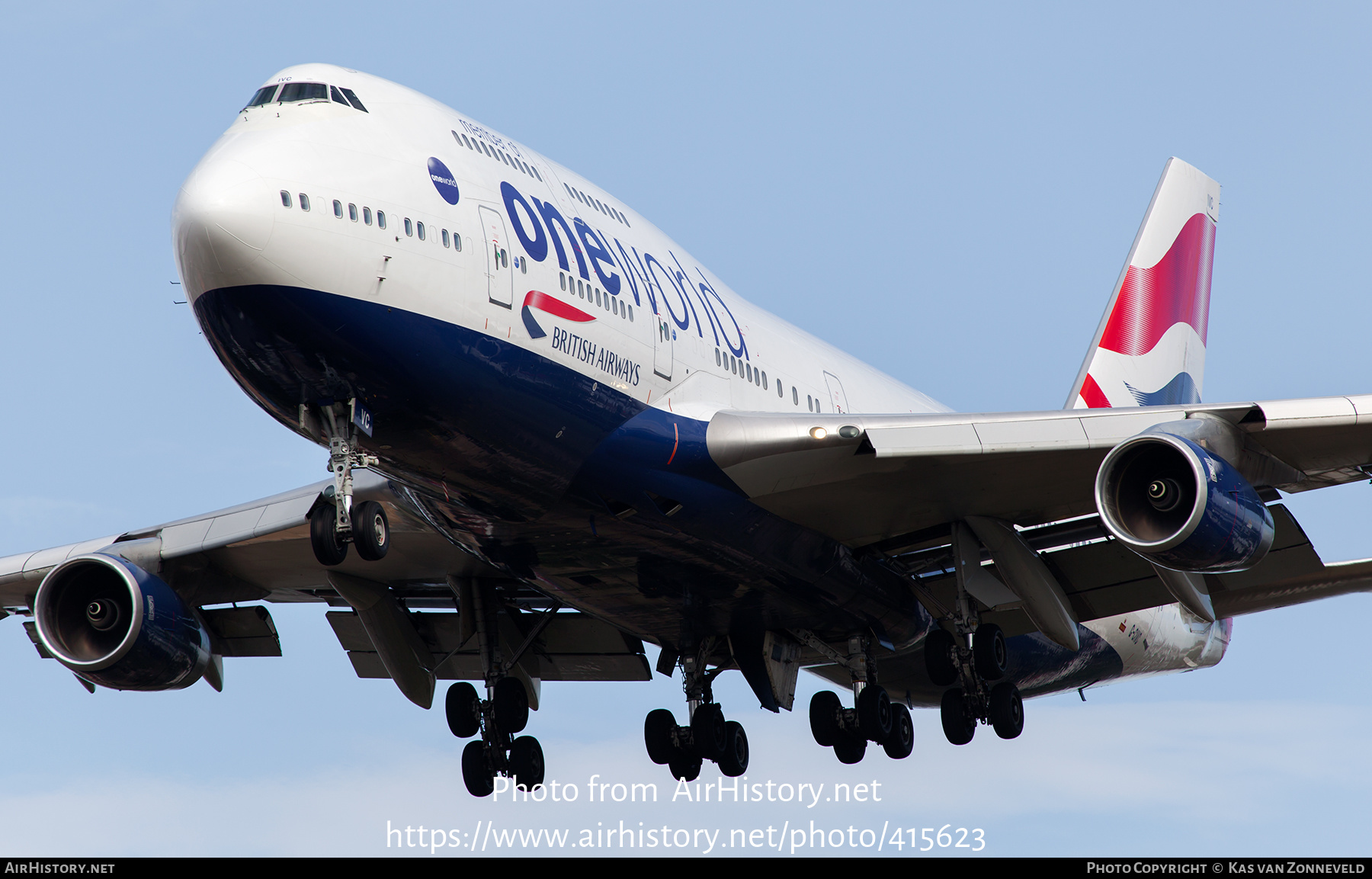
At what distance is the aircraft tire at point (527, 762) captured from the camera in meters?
22.1

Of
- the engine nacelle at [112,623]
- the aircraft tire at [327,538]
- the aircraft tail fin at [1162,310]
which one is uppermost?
the aircraft tail fin at [1162,310]

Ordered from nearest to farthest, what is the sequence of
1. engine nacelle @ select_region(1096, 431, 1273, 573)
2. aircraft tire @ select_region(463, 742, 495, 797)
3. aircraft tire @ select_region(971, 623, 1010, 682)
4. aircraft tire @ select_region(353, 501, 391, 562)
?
aircraft tire @ select_region(353, 501, 391, 562)
engine nacelle @ select_region(1096, 431, 1273, 573)
aircraft tire @ select_region(971, 623, 1010, 682)
aircraft tire @ select_region(463, 742, 495, 797)

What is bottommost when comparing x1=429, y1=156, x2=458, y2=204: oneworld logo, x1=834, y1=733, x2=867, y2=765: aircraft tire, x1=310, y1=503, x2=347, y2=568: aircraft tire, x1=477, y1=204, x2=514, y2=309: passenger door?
x1=310, y1=503, x2=347, y2=568: aircraft tire

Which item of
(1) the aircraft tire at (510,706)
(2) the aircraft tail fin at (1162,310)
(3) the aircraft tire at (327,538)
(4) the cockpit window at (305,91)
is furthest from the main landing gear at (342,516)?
(2) the aircraft tail fin at (1162,310)

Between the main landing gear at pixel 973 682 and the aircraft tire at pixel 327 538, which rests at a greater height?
the main landing gear at pixel 973 682

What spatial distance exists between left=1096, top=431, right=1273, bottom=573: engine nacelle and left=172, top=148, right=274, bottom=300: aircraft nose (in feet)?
30.0

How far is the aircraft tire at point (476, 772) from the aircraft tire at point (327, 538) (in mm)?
7481

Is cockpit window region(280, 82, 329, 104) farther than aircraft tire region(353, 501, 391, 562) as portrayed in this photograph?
Yes

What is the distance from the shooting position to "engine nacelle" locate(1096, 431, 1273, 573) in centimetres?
1662

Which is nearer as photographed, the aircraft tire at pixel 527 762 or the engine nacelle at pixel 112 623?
the engine nacelle at pixel 112 623

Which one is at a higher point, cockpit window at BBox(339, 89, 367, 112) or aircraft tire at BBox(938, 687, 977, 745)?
cockpit window at BBox(339, 89, 367, 112)

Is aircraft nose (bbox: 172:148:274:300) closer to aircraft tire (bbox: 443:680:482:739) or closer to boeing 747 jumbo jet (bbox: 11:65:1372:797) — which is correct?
boeing 747 jumbo jet (bbox: 11:65:1372:797)

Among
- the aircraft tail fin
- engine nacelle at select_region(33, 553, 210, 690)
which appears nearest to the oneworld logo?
engine nacelle at select_region(33, 553, 210, 690)

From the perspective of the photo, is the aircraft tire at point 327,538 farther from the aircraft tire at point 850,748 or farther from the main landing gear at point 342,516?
the aircraft tire at point 850,748
